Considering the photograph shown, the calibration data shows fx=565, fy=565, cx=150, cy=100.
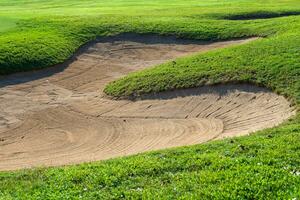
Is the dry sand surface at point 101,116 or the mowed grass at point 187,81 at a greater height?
the mowed grass at point 187,81

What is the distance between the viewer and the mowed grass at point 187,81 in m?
9.73

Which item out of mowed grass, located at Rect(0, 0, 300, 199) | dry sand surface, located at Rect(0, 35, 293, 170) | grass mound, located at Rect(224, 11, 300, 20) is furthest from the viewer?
grass mound, located at Rect(224, 11, 300, 20)

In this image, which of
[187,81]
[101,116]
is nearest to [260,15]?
[187,81]

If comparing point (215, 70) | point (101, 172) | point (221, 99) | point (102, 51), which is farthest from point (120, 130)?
point (102, 51)

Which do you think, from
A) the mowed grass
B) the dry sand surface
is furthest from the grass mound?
the dry sand surface

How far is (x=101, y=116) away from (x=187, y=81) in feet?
11.3

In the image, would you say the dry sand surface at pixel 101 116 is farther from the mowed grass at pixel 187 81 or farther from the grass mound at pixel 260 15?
the grass mound at pixel 260 15

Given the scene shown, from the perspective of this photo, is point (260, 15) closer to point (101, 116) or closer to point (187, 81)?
point (187, 81)

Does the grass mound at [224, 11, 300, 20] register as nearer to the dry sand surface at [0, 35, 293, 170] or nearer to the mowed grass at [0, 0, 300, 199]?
the mowed grass at [0, 0, 300, 199]

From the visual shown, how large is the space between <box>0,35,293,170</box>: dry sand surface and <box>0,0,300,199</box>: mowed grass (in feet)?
2.61

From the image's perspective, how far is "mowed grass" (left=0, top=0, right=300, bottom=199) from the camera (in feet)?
31.9

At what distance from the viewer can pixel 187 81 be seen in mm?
19938

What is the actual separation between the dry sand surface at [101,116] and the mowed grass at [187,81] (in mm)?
794

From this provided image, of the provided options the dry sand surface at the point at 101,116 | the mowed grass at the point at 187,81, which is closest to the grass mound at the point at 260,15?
the mowed grass at the point at 187,81
